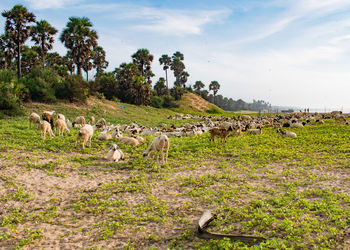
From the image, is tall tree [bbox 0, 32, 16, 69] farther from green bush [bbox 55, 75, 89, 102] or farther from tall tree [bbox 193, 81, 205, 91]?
tall tree [bbox 193, 81, 205, 91]

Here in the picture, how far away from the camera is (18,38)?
33.7 m

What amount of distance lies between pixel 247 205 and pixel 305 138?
1140cm

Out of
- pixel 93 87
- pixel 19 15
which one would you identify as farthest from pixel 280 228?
pixel 19 15

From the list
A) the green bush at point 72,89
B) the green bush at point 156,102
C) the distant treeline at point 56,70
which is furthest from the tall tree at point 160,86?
the green bush at point 72,89

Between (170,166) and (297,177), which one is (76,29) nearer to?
(170,166)

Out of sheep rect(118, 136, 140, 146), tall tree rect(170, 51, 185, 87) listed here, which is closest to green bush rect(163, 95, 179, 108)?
tall tree rect(170, 51, 185, 87)

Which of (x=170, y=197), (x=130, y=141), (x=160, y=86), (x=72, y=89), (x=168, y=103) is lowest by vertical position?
(x=170, y=197)

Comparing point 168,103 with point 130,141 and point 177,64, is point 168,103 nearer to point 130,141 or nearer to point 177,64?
point 177,64

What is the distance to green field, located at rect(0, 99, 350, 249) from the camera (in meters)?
5.05

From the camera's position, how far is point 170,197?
23.5ft

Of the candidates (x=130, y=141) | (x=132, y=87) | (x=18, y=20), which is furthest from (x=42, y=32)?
(x=130, y=141)

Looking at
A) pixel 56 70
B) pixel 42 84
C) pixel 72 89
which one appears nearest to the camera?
pixel 42 84

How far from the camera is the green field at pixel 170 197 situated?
505cm

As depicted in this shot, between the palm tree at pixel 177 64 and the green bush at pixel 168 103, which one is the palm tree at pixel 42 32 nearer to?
the green bush at pixel 168 103
